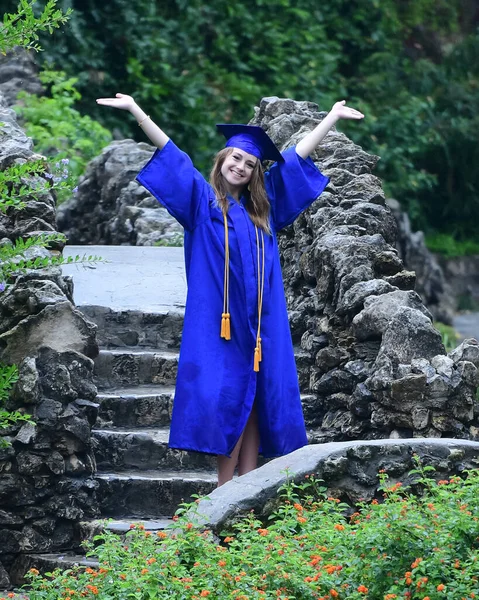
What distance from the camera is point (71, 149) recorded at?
11.3 metres

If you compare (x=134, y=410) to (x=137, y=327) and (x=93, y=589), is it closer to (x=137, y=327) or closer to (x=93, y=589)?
(x=137, y=327)

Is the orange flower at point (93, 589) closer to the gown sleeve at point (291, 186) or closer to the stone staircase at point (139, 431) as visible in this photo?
the stone staircase at point (139, 431)

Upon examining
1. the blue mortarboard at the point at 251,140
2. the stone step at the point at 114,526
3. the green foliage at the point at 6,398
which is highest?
the blue mortarboard at the point at 251,140

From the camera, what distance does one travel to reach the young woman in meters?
5.43

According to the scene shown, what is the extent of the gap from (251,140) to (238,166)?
13 cm

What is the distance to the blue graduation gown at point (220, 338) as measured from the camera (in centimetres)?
543

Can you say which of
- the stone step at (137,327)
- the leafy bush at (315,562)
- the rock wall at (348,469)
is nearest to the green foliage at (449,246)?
the stone step at (137,327)

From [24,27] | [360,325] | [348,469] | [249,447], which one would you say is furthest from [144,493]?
[24,27]

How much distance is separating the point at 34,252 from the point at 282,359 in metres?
1.32

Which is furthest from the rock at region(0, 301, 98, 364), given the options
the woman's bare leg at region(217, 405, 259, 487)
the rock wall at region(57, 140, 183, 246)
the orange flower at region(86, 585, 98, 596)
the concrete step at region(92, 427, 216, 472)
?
the rock wall at region(57, 140, 183, 246)

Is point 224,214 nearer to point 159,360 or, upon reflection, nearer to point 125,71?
point 159,360

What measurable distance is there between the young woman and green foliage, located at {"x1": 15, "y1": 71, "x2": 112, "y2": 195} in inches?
214

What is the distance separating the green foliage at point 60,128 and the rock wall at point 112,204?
1.36ft

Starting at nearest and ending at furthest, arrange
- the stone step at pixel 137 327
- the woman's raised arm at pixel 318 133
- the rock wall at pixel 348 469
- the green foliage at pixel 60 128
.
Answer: the rock wall at pixel 348 469 < the woman's raised arm at pixel 318 133 < the stone step at pixel 137 327 < the green foliage at pixel 60 128
